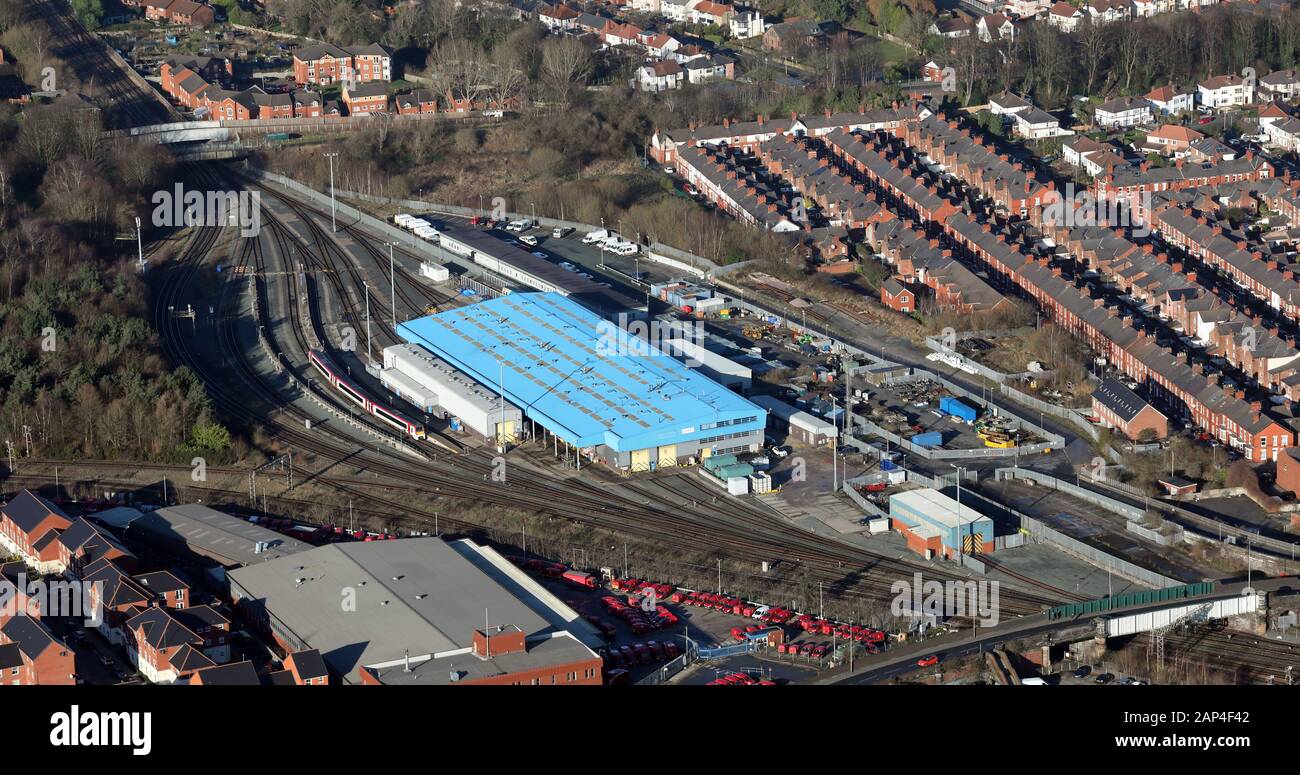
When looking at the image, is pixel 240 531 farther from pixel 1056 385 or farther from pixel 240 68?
pixel 240 68

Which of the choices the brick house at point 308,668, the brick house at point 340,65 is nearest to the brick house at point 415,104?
the brick house at point 340,65

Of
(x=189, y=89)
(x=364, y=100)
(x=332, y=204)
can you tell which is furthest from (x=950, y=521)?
(x=189, y=89)

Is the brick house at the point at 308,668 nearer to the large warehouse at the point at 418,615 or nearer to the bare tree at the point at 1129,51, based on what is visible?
the large warehouse at the point at 418,615

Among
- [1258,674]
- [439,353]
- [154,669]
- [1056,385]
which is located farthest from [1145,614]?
[439,353]

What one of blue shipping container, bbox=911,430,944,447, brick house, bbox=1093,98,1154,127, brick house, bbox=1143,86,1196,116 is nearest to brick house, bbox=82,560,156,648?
blue shipping container, bbox=911,430,944,447

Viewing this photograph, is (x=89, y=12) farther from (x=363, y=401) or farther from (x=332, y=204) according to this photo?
(x=363, y=401)

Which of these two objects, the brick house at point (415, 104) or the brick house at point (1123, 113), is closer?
the brick house at point (1123, 113)
